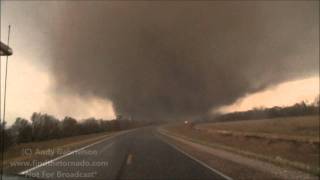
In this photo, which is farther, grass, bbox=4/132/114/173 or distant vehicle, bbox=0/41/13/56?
grass, bbox=4/132/114/173

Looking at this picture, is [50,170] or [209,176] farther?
[50,170]

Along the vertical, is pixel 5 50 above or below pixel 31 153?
above

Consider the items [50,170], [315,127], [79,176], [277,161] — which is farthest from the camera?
[315,127]

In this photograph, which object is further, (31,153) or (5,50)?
(31,153)

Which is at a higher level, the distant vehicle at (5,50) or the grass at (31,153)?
the distant vehicle at (5,50)

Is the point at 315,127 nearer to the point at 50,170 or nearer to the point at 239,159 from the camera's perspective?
the point at 239,159

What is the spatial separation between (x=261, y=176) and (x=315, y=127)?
1108 inches

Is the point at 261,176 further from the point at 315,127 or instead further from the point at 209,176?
the point at 315,127

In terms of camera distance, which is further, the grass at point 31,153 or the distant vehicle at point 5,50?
the grass at point 31,153

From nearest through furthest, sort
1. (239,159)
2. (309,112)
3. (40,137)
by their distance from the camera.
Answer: (239,159) → (40,137) → (309,112)

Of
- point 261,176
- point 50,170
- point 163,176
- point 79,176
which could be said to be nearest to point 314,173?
point 261,176

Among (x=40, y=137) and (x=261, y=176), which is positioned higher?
(x=40, y=137)

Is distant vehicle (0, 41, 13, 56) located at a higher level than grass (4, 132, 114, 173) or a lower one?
higher

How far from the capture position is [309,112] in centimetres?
6750
